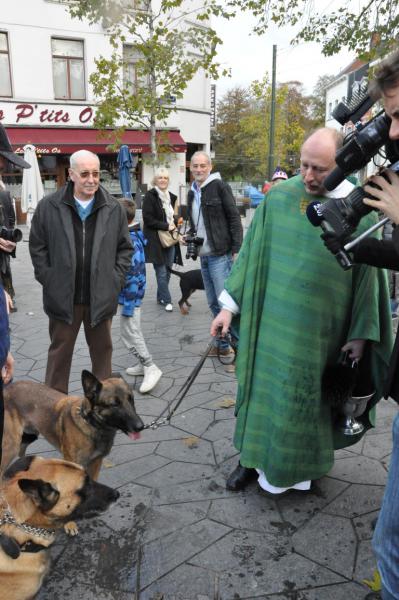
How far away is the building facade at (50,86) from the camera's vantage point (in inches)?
795

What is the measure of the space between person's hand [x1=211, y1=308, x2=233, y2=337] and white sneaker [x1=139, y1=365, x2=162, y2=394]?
1832 mm

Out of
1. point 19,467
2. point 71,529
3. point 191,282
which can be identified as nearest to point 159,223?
point 191,282

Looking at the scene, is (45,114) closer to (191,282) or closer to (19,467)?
(191,282)

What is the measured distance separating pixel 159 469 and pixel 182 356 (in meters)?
2.28

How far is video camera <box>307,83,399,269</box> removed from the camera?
5.48 ft

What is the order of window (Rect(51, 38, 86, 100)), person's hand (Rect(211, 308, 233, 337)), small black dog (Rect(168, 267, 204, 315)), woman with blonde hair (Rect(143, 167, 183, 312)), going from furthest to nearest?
window (Rect(51, 38, 86, 100)) < woman with blonde hair (Rect(143, 167, 183, 312)) < small black dog (Rect(168, 267, 204, 315)) < person's hand (Rect(211, 308, 233, 337))

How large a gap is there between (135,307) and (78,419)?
73.5 inches

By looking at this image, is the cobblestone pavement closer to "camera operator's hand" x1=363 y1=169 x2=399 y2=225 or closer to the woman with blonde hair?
"camera operator's hand" x1=363 y1=169 x2=399 y2=225

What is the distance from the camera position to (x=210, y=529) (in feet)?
9.02

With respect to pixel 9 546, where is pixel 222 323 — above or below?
above

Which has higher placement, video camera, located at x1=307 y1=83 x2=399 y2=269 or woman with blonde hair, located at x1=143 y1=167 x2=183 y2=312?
video camera, located at x1=307 y1=83 x2=399 y2=269

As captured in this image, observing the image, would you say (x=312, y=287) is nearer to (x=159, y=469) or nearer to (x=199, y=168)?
(x=159, y=469)

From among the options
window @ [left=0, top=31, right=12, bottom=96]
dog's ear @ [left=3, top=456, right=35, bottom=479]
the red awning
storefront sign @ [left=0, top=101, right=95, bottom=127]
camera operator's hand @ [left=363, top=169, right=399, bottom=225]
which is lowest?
dog's ear @ [left=3, top=456, right=35, bottom=479]

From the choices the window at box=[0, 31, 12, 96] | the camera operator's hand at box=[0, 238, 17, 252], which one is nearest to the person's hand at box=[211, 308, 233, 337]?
the camera operator's hand at box=[0, 238, 17, 252]
